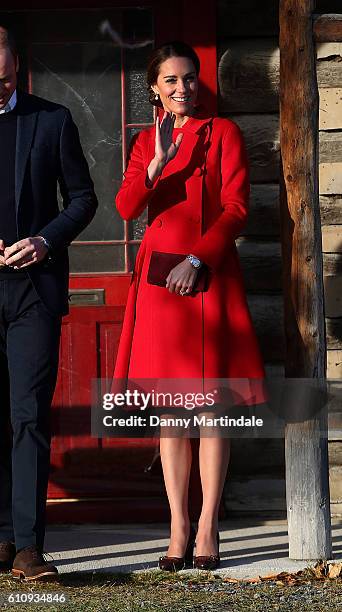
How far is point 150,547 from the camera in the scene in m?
5.87

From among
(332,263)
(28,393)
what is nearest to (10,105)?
(28,393)

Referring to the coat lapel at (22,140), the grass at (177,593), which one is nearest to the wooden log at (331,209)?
the coat lapel at (22,140)

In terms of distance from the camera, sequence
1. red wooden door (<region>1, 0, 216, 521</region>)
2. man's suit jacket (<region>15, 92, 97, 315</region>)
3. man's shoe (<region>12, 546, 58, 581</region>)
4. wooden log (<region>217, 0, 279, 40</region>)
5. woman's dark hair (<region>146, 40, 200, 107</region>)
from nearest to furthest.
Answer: man's shoe (<region>12, 546, 58, 581</region>)
man's suit jacket (<region>15, 92, 97, 315</region>)
woman's dark hair (<region>146, 40, 200, 107</region>)
wooden log (<region>217, 0, 279, 40</region>)
red wooden door (<region>1, 0, 216, 521</region>)

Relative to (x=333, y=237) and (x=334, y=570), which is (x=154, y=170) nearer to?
(x=333, y=237)

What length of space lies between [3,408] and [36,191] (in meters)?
0.92

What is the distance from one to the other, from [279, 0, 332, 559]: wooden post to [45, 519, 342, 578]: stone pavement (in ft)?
0.67

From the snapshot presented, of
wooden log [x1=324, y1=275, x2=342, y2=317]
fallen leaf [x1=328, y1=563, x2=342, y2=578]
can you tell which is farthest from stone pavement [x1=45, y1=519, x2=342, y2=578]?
wooden log [x1=324, y1=275, x2=342, y2=317]

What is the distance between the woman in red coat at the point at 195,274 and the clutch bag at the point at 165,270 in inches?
1.1

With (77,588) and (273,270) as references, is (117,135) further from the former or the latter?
(77,588)

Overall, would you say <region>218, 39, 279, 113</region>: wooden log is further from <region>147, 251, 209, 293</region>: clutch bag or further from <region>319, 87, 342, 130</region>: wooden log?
<region>147, 251, 209, 293</region>: clutch bag

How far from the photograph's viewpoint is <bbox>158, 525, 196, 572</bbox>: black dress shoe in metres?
5.33

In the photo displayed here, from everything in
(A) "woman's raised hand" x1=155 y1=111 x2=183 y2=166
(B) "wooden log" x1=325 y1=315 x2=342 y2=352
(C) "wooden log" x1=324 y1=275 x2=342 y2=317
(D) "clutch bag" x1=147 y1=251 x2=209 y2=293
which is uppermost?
(A) "woman's raised hand" x1=155 y1=111 x2=183 y2=166

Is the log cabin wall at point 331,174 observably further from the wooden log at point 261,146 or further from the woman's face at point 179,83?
the woman's face at point 179,83

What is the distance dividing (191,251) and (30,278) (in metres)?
0.71
